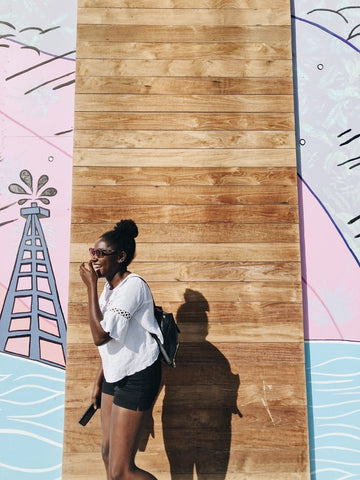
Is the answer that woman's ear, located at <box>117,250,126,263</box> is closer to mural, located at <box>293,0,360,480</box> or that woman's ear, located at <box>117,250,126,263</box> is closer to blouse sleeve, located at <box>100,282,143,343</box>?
blouse sleeve, located at <box>100,282,143,343</box>

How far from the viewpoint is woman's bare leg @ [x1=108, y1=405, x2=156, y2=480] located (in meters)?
2.26

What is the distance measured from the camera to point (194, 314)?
3.20m

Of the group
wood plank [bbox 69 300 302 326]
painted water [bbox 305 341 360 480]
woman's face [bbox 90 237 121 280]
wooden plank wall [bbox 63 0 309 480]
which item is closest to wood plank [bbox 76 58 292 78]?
wooden plank wall [bbox 63 0 309 480]

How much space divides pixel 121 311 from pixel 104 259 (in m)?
0.31

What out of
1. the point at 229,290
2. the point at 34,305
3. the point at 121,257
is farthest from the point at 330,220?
the point at 34,305

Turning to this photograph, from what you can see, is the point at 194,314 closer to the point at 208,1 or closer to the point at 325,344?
the point at 325,344

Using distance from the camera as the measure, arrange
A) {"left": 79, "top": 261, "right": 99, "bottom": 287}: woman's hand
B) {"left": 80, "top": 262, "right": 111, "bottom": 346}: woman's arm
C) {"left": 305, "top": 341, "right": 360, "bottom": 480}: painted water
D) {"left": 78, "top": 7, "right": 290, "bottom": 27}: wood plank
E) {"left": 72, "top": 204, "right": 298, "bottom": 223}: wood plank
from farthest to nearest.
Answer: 1. {"left": 78, "top": 7, "right": 290, "bottom": 27}: wood plank
2. {"left": 72, "top": 204, "right": 298, "bottom": 223}: wood plank
3. {"left": 305, "top": 341, "right": 360, "bottom": 480}: painted water
4. {"left": 79, "top": 261, "right": 99, "bottom": 287}: woman's hand
5. {"left": 80, "top": 262, "right": 111, "bottom": 346}: woman's arm

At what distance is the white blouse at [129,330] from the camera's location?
2.25m

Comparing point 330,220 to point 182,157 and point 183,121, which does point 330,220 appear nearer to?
point 182,157

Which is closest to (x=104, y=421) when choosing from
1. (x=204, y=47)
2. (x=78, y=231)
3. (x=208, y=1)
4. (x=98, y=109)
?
(x=78, y=231)

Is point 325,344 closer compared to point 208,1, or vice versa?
point 325,344

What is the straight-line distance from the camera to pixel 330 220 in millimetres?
3441

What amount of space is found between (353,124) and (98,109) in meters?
1.90

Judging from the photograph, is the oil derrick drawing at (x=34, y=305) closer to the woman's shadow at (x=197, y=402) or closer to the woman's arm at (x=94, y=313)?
the woman's shadow at (x=197, y=402)
